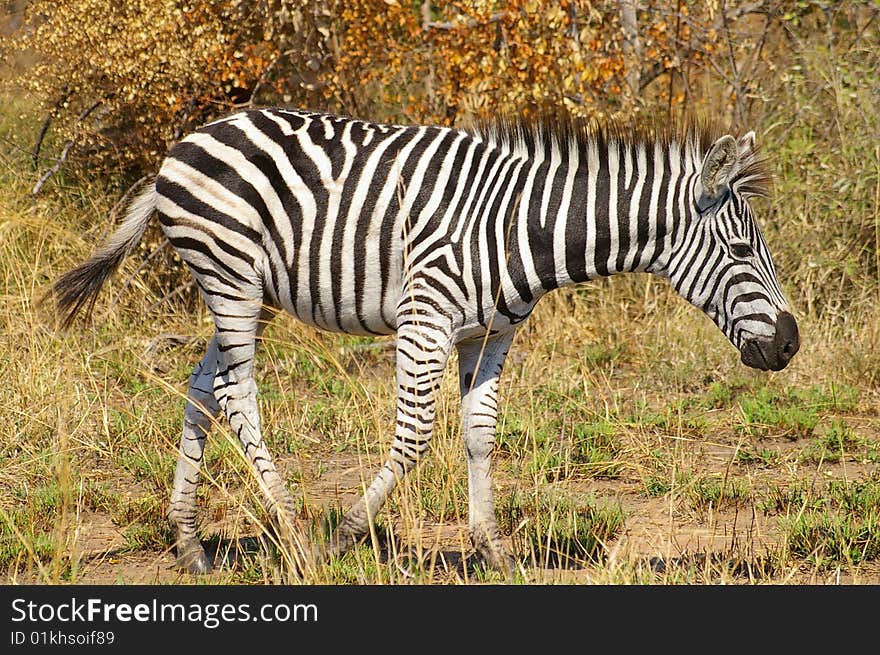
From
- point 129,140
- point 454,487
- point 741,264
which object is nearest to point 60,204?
point 129,140

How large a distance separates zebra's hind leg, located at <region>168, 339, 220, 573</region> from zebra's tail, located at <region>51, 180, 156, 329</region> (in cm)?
63

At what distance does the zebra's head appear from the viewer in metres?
4.55

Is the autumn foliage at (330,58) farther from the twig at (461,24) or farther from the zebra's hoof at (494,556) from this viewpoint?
the zebra's hoof at (494,556)

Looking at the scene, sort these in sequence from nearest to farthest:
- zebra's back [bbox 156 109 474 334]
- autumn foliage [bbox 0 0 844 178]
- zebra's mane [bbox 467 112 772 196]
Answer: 1. zebra's mane [bbox 467 112 772 196]
2. zebra's back [bbox 156 109 474 334]
3. autumn foliage [bbox 0 0 844 178]

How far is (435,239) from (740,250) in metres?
1.33

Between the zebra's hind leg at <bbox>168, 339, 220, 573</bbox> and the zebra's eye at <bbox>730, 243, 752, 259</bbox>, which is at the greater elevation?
the zebra's eye at <bbox>730, 243, 752, 259</bbox>

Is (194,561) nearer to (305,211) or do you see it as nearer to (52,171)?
(305,211)

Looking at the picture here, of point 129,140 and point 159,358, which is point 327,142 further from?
point 129,140

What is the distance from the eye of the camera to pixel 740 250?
459cm

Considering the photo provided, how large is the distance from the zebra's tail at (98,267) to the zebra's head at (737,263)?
2.55 m

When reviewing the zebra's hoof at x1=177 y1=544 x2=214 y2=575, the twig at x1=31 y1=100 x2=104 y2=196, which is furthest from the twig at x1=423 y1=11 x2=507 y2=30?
the zebra's hoof at x1=177 y1=544 x2=214 y2=575

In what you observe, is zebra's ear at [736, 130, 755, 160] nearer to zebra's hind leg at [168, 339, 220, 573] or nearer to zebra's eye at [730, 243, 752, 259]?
zebra's eye at [730, 243, 752, 259]

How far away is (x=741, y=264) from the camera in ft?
15.1
